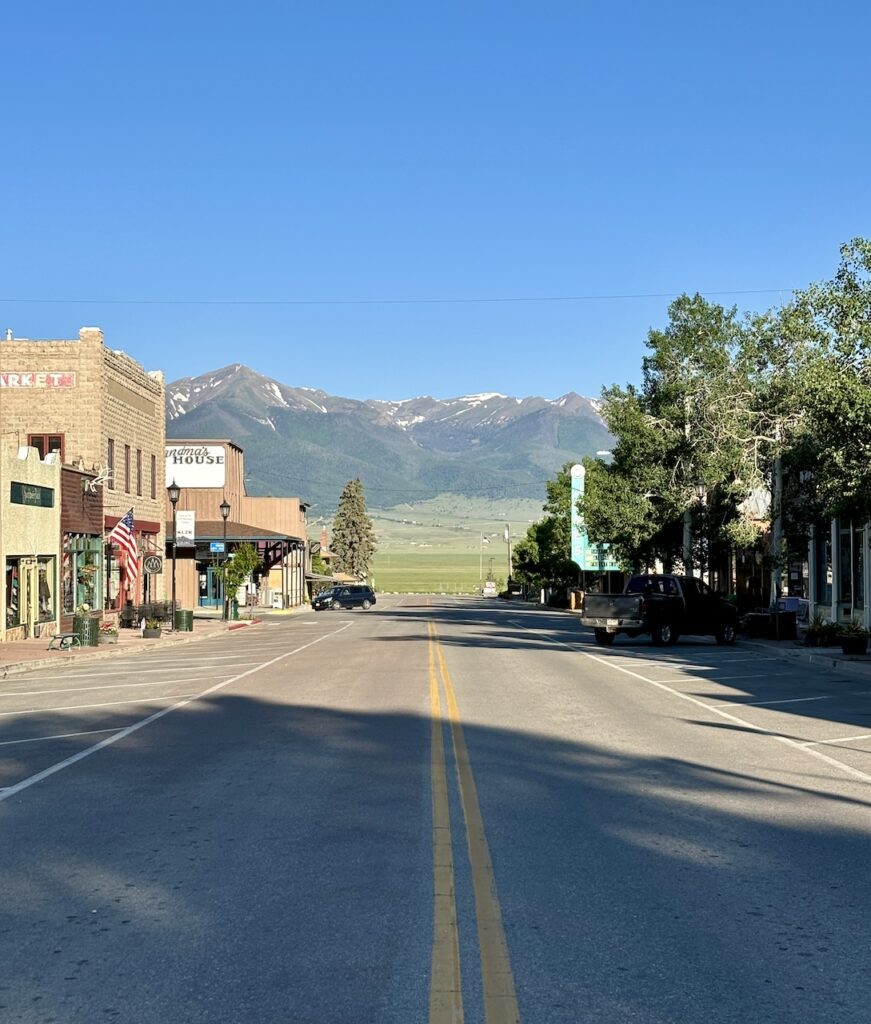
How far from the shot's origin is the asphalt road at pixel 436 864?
5.49m

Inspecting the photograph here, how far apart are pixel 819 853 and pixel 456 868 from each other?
248 cm

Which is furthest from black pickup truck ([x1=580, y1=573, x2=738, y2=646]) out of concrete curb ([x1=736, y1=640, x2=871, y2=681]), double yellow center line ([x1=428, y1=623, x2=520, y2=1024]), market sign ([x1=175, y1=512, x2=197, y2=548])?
market sign ([x1=175, y1=512, x2=197, y2=548])

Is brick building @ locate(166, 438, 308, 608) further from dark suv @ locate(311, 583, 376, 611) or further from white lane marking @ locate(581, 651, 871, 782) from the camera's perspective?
white lane marking @ locate(581, 651, 871, 782)

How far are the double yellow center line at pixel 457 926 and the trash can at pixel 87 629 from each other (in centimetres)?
2493

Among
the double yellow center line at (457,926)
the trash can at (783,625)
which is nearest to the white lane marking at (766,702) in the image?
the double yellow center line at (457,926)

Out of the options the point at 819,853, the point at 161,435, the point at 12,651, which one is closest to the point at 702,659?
the point at 12,651

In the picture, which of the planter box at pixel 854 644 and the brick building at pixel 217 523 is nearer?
the planter box at pixel 854 644

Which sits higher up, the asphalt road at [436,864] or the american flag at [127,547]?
the american flag at [127,547]

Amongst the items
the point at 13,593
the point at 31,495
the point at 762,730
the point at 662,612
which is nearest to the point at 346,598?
the point at 31,495

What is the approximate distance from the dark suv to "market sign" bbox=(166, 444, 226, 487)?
37.9 ft

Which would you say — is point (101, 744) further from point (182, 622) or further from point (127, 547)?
point (182, 622)

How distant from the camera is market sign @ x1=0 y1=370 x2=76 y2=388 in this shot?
45969mm

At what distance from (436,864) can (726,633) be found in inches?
1113

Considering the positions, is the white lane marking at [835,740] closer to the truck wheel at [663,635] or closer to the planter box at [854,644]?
the planter box at [854,644]
